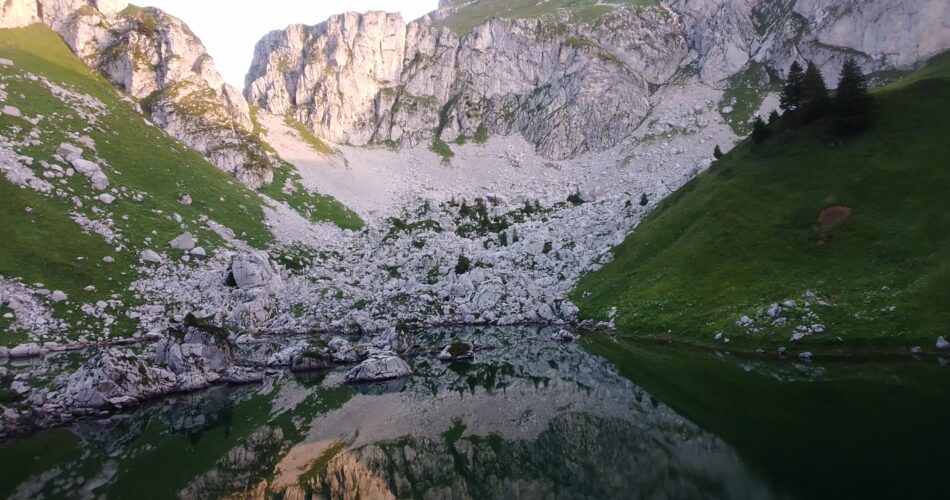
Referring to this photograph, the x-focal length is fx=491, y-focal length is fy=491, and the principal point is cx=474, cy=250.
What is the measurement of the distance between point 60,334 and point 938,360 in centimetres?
8543

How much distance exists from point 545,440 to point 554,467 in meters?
4.06

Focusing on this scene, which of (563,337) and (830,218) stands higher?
(830,218)

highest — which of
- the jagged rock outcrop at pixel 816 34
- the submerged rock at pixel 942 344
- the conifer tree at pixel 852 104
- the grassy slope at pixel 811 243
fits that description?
the jagged rock outcrop at pixel 816 34

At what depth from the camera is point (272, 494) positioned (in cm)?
2286

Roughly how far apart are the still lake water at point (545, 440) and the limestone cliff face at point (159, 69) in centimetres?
10719

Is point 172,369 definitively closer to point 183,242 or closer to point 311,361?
point 311,361

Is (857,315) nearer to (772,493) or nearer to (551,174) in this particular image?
(772,493)

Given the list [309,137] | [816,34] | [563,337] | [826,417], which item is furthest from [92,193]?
[816,34]

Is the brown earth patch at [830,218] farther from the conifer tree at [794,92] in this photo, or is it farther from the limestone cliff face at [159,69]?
the limestone cliff face at [159,69]

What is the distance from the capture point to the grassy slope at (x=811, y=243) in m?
46.0

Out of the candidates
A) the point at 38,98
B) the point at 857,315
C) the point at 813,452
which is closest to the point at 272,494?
the point at 813,452

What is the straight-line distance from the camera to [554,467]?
23.9m

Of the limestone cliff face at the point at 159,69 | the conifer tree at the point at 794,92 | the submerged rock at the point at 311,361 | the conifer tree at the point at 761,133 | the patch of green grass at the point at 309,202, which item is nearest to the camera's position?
the submerged rock at the point at 311,361

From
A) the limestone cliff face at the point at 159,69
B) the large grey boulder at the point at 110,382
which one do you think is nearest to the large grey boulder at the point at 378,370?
the large grey boulder at the point at 110,382
